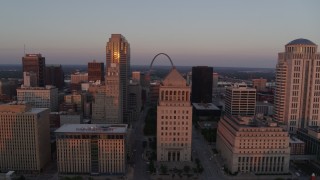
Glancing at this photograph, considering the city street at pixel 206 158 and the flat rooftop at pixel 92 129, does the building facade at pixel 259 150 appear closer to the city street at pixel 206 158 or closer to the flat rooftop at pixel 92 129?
the city street at pixel 206 158

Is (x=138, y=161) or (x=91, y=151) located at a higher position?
(x=91, y=151)

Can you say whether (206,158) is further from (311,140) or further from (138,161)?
(311,140)

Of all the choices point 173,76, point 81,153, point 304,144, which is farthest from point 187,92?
point 304,144

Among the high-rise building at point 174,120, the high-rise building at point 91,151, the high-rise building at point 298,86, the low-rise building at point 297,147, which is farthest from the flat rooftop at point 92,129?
the high-rise building at point 298,86

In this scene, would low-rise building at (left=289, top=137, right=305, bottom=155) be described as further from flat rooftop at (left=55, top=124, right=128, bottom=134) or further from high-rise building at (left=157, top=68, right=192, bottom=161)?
flat rooftop at (left=55, top=124, right=128, bottom=134)

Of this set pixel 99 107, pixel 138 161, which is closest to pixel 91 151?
pixel 138 161

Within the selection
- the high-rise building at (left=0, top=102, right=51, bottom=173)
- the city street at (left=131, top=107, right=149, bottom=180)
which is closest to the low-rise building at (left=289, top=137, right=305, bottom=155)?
the city street at (left=131, top=107, right=149, bottom=180)

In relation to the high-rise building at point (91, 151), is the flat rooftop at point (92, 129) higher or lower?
higher
